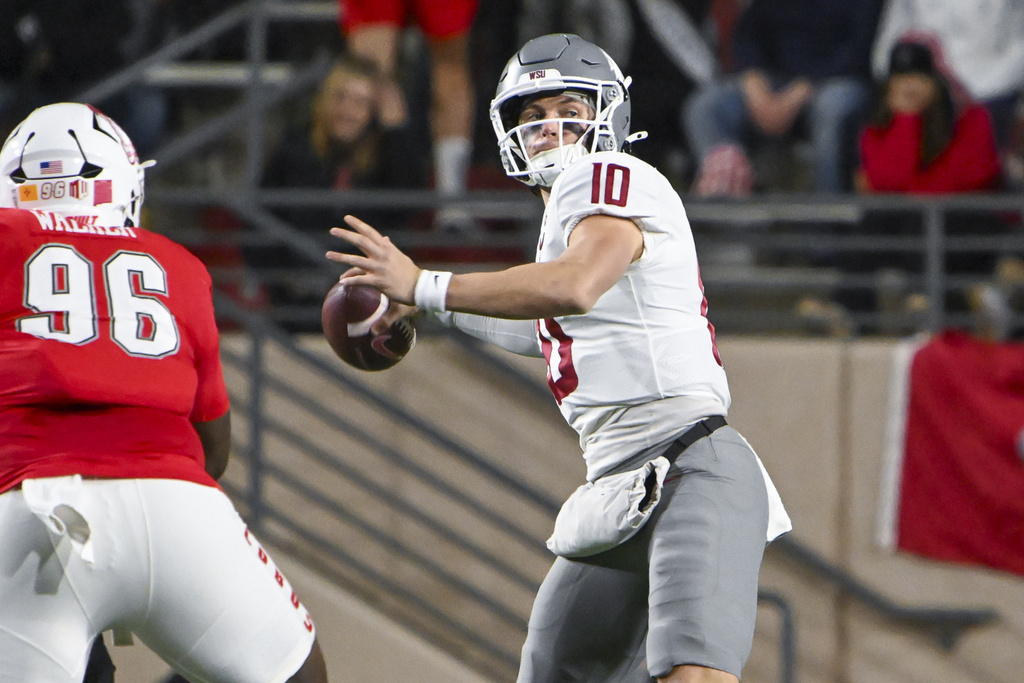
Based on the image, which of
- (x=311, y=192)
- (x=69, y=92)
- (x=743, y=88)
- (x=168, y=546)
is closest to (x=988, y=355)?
(x=743, y=88)

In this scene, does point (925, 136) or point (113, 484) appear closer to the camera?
point (113, 484)

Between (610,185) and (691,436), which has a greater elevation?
(610,185)

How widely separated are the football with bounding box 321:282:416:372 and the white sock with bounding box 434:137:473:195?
3.01m

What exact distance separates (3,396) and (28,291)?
23 cm

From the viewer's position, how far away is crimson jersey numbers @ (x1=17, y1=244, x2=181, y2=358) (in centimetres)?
289

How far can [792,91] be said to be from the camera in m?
6.53

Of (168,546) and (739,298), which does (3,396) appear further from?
(739,298)

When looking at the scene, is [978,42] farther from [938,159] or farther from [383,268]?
[383,268]

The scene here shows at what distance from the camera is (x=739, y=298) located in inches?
270

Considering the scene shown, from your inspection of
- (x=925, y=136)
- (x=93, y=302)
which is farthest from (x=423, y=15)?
(x=93, y=302)

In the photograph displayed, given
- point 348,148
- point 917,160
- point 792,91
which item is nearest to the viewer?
point 348,148

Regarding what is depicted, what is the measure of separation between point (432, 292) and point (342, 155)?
11.5ft

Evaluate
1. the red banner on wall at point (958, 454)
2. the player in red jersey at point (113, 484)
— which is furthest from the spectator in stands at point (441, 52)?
the player in red jersey at point (113, 484)

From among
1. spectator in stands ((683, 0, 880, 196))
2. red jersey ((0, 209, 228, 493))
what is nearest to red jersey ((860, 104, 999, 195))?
spectator in stands ((683, 0, 880, 196))
